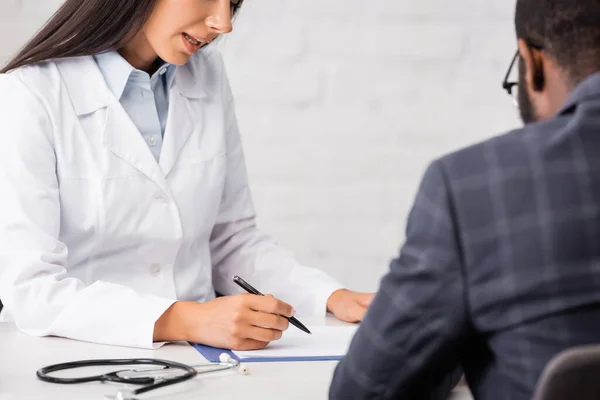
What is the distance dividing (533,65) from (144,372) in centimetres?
65

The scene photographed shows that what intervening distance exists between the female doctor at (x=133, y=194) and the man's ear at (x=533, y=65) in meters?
0.56

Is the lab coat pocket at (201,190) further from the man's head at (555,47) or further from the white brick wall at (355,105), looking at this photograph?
the man's head at (555,47)

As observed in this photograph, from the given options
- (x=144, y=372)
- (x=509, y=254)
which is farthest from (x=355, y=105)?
(x=509, y=254)

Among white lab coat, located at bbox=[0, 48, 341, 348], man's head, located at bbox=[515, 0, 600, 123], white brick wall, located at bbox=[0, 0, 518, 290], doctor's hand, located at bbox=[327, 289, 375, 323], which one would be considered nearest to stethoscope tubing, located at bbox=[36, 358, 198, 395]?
white lab coat, located at bbox=[0, 48, 341, 348]

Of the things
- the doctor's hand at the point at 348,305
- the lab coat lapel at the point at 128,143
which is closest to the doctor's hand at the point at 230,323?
the doctor's hand at the point at 348,305

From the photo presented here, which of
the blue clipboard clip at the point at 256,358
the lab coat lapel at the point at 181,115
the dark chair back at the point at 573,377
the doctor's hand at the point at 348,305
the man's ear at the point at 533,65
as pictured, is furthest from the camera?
the lab coat lapel at the point at 181,115

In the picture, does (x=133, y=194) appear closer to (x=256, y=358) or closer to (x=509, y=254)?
(x=256, y=358)

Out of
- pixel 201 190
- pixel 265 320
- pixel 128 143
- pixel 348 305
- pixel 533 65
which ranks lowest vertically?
pixel 348 305

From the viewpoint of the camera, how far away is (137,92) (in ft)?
5.76

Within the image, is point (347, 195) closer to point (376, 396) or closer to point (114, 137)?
point (114, 137)

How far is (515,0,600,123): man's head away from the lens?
94 centimetres

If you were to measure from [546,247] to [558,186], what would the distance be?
0.06 meters

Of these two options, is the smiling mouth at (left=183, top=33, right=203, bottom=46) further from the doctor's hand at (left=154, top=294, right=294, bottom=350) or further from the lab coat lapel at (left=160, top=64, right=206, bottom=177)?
the doctor's hand at (left=154, top=294, right=294, bottom=350)

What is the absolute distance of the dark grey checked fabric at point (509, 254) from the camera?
84 cm
